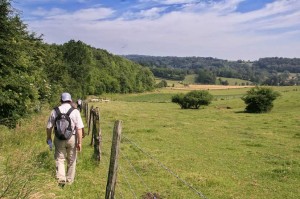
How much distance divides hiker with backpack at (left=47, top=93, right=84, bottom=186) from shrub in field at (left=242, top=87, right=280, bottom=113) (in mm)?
37992

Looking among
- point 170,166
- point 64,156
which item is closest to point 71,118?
point 64,156

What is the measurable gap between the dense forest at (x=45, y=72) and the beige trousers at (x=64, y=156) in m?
9.16

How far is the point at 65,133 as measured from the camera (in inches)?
372

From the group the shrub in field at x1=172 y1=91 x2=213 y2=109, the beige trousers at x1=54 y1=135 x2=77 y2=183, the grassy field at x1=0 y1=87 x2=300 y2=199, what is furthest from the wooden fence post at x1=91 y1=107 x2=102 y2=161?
the shrub in field at x1=172 y1=91 x2=213 y2=109

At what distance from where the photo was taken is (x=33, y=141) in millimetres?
14539

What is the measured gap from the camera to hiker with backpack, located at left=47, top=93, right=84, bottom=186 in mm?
9438

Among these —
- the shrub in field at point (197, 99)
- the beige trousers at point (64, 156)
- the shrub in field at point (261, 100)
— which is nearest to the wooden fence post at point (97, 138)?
the beige trousers at point (64, 156)

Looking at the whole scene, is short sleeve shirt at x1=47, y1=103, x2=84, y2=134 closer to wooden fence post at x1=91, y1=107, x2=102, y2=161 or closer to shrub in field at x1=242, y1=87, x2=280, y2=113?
wooden fence post at x1=91, y1=107, x2=102, y2=161

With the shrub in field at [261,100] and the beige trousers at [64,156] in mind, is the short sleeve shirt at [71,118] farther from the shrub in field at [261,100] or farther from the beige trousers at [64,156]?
the shrub in field at [261,100]

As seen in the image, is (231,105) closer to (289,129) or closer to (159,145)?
(289,129)

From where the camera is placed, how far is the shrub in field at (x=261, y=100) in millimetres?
44344

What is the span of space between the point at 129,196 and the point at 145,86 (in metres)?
136

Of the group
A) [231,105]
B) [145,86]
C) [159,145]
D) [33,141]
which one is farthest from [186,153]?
[145,86]

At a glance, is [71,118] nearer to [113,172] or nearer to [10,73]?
[113,172]
